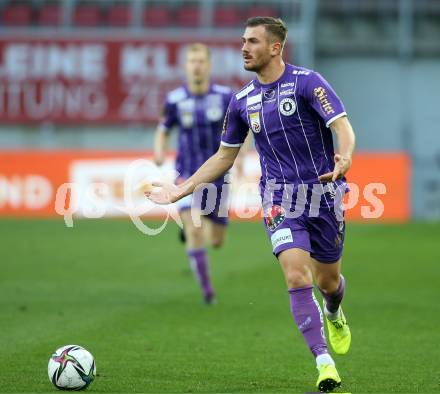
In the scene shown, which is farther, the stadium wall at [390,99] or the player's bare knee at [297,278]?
the stadium wall at [390,99]

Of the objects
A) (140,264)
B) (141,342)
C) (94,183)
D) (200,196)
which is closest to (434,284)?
(200,196)

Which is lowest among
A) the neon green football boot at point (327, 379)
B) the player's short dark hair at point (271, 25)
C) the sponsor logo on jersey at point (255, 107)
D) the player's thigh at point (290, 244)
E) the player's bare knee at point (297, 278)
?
the neon green football boot at point (327, 379)

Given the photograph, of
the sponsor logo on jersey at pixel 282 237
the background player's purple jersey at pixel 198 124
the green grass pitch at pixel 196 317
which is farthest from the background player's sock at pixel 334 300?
the background player's purple jersey at pixel 198 124

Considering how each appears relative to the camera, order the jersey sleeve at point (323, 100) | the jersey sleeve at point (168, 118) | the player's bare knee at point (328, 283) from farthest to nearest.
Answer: the jersey sleeve at point (168, 118) → the player's bare knee at point (328, 283) → the jersey sleeve at point (323, 100)

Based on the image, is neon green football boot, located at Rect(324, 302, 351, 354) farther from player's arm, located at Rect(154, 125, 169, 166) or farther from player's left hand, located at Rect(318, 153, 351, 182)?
player's arm, located at Rect(154, 125, 169, 166)

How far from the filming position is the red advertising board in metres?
29.2

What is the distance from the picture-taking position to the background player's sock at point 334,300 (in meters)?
8.00

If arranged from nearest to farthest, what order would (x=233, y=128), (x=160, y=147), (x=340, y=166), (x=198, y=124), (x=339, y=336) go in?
(x=340, y=166) → (x=233, y=128) → (x=339, y=336) → (x=198, y=124) → (x=160, y=147)

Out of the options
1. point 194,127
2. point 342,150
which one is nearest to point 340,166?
point 342,150

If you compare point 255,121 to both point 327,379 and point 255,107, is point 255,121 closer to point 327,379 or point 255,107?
point 255,107

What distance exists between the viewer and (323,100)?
23.1 ft

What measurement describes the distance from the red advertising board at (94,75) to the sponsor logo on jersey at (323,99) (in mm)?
22181

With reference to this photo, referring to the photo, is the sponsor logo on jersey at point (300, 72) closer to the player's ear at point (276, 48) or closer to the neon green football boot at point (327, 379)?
the player's ear at point (276, 48)

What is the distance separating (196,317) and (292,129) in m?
3.82
